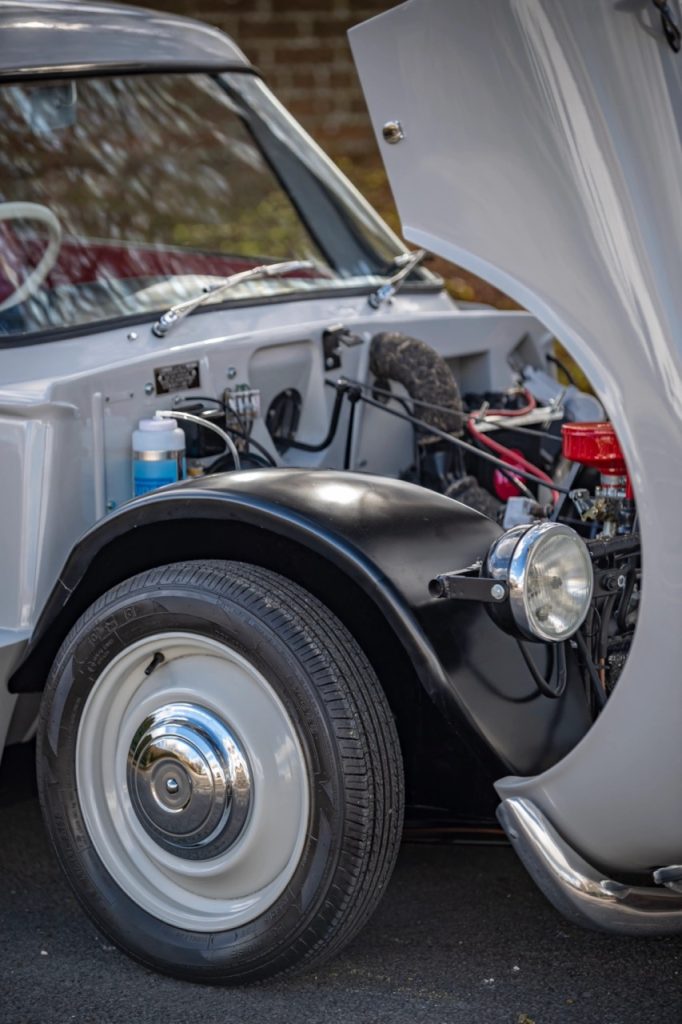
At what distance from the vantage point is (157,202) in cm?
421

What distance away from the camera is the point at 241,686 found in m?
2.79

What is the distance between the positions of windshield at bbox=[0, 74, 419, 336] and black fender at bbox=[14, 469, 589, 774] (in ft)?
2.65

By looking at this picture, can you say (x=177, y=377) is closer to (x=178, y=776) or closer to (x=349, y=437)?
(x=349, y=437)

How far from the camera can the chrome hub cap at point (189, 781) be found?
2.76 meters

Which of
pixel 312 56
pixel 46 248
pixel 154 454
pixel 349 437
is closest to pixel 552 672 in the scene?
pixel 154 454

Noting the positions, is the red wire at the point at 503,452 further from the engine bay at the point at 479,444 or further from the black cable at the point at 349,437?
the black cable at the point at 349,437

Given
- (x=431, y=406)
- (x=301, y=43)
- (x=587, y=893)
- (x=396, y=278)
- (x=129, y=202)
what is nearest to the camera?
(x=587, y=893)

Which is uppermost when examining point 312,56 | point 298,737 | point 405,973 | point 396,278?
point 312,56

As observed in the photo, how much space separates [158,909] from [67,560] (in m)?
0.73

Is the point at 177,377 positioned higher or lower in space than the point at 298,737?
higher

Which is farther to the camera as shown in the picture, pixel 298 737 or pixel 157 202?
pixel 157 202

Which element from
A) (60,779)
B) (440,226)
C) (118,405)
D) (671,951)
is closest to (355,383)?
(118,405)

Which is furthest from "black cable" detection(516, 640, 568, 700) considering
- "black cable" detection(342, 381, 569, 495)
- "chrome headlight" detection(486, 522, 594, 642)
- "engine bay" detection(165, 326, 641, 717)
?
"black cable" detection(342, 381, 569, 495)

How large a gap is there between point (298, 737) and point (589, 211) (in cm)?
109
